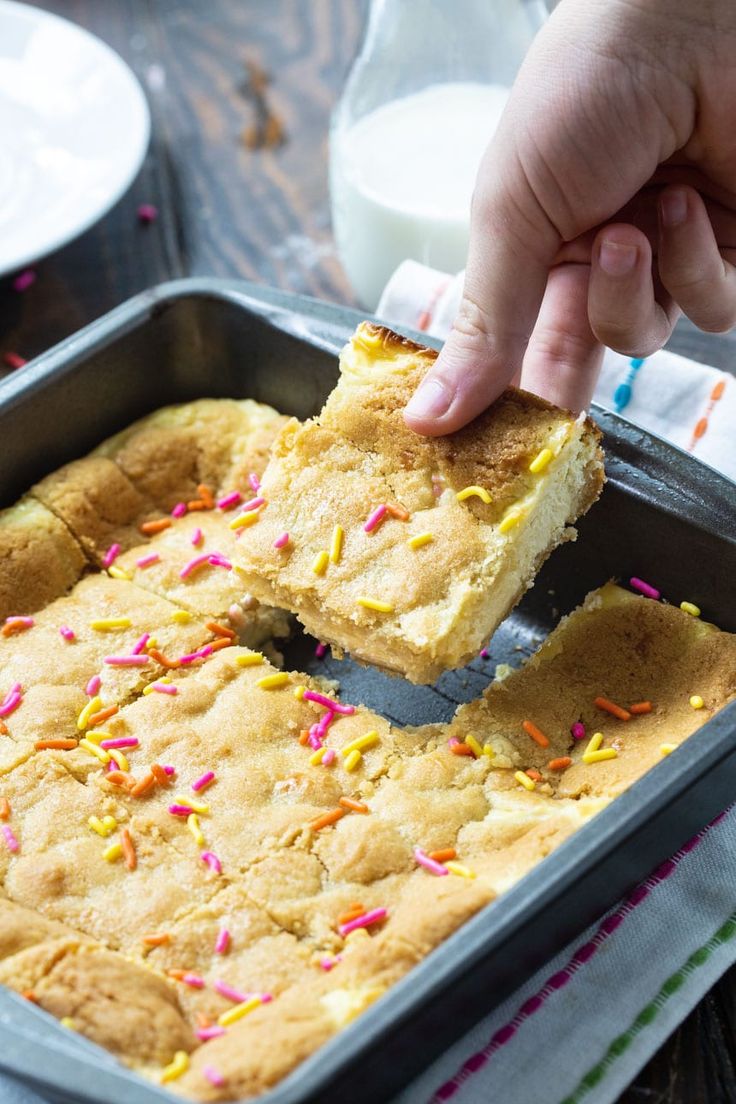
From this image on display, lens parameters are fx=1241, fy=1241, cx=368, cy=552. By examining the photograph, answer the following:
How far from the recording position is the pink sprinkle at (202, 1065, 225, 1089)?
1.71 meters

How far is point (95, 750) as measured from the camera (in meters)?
2.33

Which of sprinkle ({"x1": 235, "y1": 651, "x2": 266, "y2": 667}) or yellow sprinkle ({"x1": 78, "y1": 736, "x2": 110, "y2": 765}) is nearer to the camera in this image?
yellow sprinkle ({"x1": 78, "y1": 736, "x2": 110, "y2": 765})

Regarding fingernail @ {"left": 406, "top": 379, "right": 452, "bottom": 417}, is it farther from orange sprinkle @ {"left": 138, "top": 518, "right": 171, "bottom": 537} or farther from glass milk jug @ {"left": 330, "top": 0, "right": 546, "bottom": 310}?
glass milk jug @ {"left": 330, "top": 0, "right": 546, "bottom": 310}

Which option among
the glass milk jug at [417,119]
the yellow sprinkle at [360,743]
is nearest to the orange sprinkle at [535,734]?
the yellow sprinkle at [360,743]

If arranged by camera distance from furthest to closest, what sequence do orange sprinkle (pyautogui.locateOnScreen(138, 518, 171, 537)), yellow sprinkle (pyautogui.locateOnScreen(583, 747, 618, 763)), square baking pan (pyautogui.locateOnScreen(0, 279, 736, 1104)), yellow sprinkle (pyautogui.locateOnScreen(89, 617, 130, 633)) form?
orange sprinkle (pyautogui.locateOnScreen(138, 518, 171, 537)) → yellow sprinkle (pyautogui.locateOnScreen(89, 617, 130, 633)) → yellow sprinkle (pyautogui.locateOnScreen(583, 747, 618, 763)) → square baking pan (pyautogui.locateOnScreen(0, 279, 736, 1104))

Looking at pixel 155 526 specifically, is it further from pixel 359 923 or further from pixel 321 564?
pixel 359 923

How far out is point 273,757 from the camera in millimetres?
2324

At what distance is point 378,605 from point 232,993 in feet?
2.40

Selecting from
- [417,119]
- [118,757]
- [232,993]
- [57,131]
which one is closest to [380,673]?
[118,757]

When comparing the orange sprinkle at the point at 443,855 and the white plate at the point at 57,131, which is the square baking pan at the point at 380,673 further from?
the white plate at the point at 57,131

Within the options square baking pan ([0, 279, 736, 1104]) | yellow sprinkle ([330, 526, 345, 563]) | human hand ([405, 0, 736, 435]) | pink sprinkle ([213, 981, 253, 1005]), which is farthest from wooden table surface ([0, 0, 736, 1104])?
pink sprinkle ([213, 981, 253, 1005])

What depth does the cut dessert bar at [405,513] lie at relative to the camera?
2314mm

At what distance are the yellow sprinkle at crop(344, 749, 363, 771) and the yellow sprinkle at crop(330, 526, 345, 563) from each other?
372 millimetres

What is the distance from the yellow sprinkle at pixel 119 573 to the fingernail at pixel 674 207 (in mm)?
1362
